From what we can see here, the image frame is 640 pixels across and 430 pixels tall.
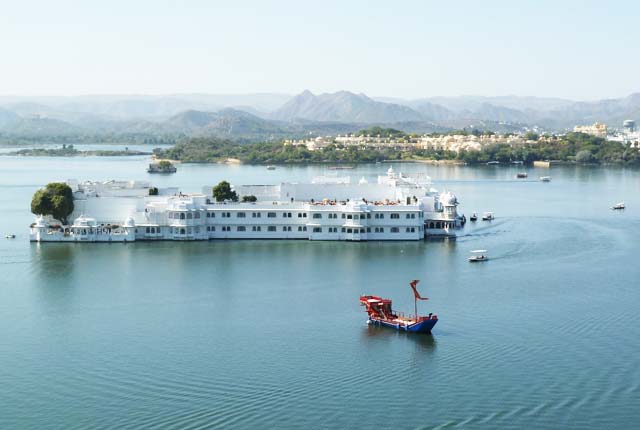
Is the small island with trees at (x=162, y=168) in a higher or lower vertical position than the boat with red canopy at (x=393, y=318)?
higher

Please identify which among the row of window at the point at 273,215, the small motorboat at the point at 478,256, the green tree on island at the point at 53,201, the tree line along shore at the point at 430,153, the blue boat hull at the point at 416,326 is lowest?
the blue boat hull at the point at 416,326

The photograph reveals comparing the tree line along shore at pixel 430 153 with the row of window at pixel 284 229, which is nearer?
the row of window at pixel 284 229

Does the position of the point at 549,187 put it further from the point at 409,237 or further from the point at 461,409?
the point at 461,409

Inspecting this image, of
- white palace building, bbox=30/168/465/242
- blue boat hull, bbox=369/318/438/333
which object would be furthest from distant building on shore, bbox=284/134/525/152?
blue boat hull, bbox=369/318/438/333

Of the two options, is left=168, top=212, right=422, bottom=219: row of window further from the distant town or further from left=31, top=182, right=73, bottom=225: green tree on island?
the distant town

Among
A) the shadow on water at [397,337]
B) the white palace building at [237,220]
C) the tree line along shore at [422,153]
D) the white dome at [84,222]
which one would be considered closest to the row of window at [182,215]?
the white palace building at [237,220]

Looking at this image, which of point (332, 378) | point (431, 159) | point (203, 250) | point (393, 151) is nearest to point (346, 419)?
point (332, 378)

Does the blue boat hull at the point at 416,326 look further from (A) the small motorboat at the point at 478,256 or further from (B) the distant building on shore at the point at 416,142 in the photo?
(B) the distant building on shore at the point at 416,142

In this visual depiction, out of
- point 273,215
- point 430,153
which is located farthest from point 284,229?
point 430,153
